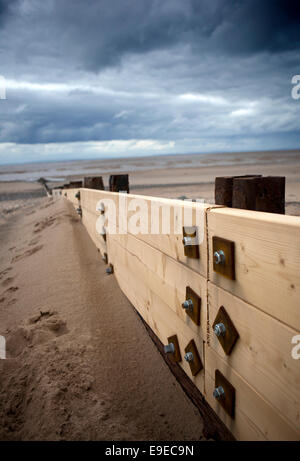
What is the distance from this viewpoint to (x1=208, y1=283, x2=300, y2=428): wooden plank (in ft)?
3.61

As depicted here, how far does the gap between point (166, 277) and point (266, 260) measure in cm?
110

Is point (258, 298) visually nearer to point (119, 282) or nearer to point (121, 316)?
point (121, 316)

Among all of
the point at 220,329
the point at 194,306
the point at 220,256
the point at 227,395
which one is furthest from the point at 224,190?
the point at 227,395

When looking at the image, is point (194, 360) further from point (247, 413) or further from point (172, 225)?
point (172, 225)

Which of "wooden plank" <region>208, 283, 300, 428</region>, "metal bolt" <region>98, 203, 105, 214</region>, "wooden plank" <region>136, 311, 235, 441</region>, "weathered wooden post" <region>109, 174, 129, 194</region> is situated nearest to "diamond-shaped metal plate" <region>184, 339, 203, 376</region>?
"wooden plank" <region>136, 311, 235, 441</region>

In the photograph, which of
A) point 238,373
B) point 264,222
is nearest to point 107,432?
point 238,373

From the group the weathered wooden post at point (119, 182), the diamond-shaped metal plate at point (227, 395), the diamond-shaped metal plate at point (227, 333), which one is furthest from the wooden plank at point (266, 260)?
the weathered wooden post at point (119, 182)

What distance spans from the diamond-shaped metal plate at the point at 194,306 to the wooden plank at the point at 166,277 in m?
0.02

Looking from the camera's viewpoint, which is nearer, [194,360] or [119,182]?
[194,360]

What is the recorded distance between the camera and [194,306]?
5.71 ft

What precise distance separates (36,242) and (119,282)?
3269 mm

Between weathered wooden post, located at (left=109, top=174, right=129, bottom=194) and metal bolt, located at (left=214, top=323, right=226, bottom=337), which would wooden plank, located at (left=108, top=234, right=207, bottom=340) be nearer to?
metal bolt, located at (left=214, top=323, right=226, bottom=337)

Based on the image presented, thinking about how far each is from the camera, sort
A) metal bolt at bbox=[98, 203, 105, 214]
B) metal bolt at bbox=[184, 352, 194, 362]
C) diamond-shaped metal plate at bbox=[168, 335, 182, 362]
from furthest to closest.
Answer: metal bolt at bbox=[98, 203, 105, 214] → diamond-shaped metal plate at bbox=[168, 335, 182, 362] → metal bolt at bbox=[184, 352, 194, 362]

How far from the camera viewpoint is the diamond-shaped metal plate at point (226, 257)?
1.35m
